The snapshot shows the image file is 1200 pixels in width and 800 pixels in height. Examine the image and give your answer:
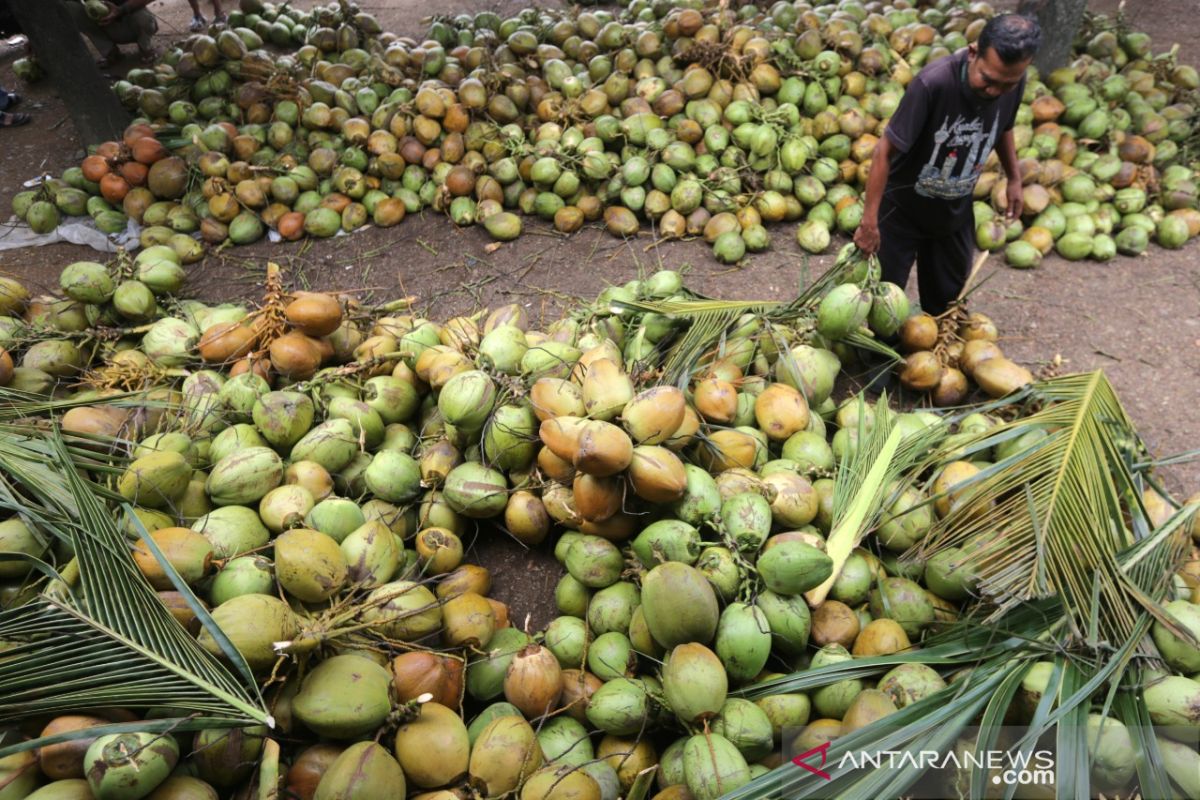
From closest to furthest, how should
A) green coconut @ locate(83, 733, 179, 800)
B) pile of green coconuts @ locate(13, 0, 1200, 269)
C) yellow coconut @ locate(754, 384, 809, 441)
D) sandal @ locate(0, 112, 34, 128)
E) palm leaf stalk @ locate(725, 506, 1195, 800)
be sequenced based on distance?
green coconut @ locate(83, 733, 179, 800), palm leaf stalk @ locate(725, 506, 1195, 800), yellow coconut @ locate(754, 384, 809, 441), pile of green coconuts @ locate(13, 0, 1200, 269), sandal @ locate(0, 112, 34, 128)

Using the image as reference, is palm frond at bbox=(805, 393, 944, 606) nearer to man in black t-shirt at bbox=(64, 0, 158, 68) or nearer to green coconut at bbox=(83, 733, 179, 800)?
green coconut at bbox=(83, 733, 179, 800)

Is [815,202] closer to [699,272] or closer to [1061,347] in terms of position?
[699,272]

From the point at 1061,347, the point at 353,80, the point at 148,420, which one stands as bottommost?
the point at 1061,347

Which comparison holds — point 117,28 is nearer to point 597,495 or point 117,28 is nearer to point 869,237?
point 869,237

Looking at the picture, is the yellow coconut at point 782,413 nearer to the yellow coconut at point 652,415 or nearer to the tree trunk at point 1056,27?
the yellow coconut at point 652,415

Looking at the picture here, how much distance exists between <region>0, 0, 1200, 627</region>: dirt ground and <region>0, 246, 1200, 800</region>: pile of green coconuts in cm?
152

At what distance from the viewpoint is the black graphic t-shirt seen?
10.3ft

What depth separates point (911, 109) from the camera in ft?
10.5

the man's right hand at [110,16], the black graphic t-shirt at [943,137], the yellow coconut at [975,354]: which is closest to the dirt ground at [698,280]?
the black graphic t-shirt at [943,137]

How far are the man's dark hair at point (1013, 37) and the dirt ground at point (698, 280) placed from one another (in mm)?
1484

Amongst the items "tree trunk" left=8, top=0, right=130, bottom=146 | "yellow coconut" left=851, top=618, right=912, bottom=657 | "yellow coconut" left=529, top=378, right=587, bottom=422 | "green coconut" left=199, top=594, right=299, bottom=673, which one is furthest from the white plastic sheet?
"yellow coconut" left=851, top=618, right=912, bottom=657

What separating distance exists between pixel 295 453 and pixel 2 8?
8718 mm

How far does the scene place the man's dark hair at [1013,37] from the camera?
8.94ft

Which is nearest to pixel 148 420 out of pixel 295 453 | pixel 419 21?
pixel 295 453
